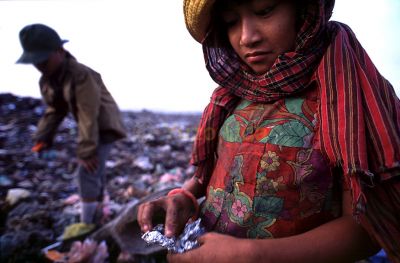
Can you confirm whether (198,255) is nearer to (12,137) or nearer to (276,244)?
(276,244)

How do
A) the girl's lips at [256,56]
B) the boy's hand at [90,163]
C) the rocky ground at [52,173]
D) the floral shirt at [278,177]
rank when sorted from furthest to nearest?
the rocky ground at [52,173] < the boy's hand at [90,163] < the girl's lips at [256,56] < the floral shirt at [278,177]

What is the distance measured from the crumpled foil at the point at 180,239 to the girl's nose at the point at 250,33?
0.64 m

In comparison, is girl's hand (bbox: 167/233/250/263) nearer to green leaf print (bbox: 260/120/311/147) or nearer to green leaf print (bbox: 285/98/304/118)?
green leaf print (bbox: 260/120/311/147)

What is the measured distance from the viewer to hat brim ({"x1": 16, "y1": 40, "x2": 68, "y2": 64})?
10.4 ft

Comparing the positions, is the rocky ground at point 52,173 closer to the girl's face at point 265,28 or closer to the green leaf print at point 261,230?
the green leaf print at point 261,230

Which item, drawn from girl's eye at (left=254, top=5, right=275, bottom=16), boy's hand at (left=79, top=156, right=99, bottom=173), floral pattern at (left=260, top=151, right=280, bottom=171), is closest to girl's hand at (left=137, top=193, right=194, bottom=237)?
floral pattern at (left=260, top=151, right=280, bottom=171)

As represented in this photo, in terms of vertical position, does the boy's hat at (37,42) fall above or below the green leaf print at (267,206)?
above

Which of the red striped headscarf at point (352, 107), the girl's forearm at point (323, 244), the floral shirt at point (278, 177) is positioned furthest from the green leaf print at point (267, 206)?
the red striped headscarf at point (352, 107)

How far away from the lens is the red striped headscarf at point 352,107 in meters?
0.75

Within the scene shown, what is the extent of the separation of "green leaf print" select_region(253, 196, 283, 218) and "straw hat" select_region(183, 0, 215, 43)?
68 cm

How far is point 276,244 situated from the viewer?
0.81 metres

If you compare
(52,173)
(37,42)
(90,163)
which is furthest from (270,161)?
(52,173)

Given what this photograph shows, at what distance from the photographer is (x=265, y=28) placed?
0.95 meters

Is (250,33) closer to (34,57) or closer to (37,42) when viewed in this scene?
(34,57)
